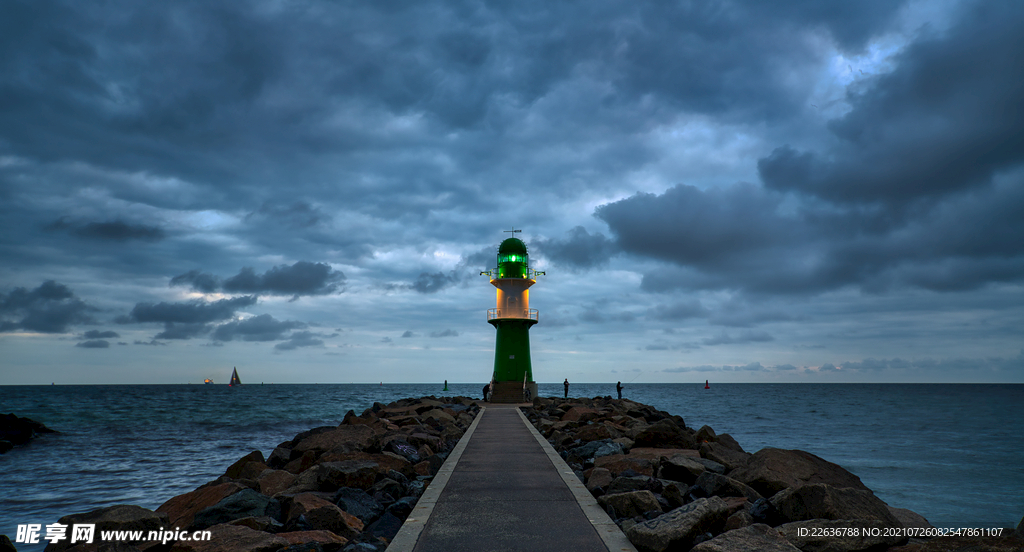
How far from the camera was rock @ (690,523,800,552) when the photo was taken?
4.59 metres

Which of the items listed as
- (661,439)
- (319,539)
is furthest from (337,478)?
(661,439)

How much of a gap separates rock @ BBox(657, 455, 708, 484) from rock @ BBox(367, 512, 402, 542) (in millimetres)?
3913

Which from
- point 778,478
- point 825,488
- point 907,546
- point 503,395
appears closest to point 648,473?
point 778,478

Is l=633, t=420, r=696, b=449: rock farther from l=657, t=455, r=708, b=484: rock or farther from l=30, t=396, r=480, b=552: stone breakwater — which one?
l=30, t=396, r=480, b=552: stone breakwater

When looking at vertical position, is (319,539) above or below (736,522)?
below

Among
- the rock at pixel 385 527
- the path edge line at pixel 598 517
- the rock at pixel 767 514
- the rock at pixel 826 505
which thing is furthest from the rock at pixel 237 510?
the rock at pixel 826 505

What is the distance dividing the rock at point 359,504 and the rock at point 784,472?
508cm

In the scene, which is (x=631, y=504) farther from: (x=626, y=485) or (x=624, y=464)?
(x=624, y=464)

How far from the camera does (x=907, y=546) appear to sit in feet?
15.9

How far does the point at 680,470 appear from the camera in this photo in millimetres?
8297

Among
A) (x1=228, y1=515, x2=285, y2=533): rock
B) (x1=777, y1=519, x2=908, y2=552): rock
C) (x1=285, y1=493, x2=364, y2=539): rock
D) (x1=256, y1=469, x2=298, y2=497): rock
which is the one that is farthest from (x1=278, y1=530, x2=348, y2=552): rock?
(x1=777, y1=519, x2=908, y2=552): rock

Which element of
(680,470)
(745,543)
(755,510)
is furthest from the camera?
(680,470)

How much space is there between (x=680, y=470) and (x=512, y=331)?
20156mm

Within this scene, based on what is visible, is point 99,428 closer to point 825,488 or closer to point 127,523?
point 127,523
